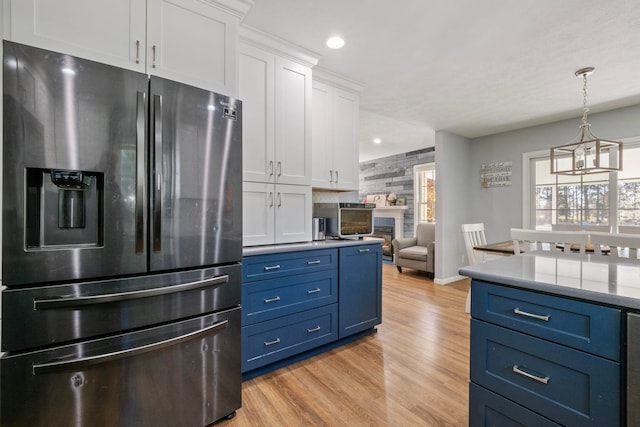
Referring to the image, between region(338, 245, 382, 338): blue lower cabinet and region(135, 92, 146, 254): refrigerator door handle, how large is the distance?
152cm

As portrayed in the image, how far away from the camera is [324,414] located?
166 centimetres

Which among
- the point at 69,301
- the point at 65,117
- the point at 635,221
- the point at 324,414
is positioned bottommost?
the point at 324,414

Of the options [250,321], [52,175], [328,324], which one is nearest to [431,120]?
[328,324]

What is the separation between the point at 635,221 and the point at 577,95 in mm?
1743

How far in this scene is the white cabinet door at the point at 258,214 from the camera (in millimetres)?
2131

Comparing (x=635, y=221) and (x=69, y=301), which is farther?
(x=635, y=221)

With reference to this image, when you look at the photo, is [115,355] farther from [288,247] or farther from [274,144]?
[274,144]

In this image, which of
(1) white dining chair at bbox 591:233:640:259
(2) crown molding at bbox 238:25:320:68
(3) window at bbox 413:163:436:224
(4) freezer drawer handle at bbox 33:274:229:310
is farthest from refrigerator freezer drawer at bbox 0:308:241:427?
(3) window at bbox 413:163:436:224

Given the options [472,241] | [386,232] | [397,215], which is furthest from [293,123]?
[386,232]

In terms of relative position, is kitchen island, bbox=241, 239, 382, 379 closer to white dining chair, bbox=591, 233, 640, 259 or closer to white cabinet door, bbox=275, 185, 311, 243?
white cabinet door, bbox=275, 185, 311, 243

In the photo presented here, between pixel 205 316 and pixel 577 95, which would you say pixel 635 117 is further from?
pixel 205 316

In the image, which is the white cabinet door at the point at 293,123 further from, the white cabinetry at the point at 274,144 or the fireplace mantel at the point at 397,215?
the fireplace mantel at the point at 397,215

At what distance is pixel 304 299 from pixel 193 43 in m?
1.85

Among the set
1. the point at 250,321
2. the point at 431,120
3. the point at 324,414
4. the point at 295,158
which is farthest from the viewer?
the point at 431,120
